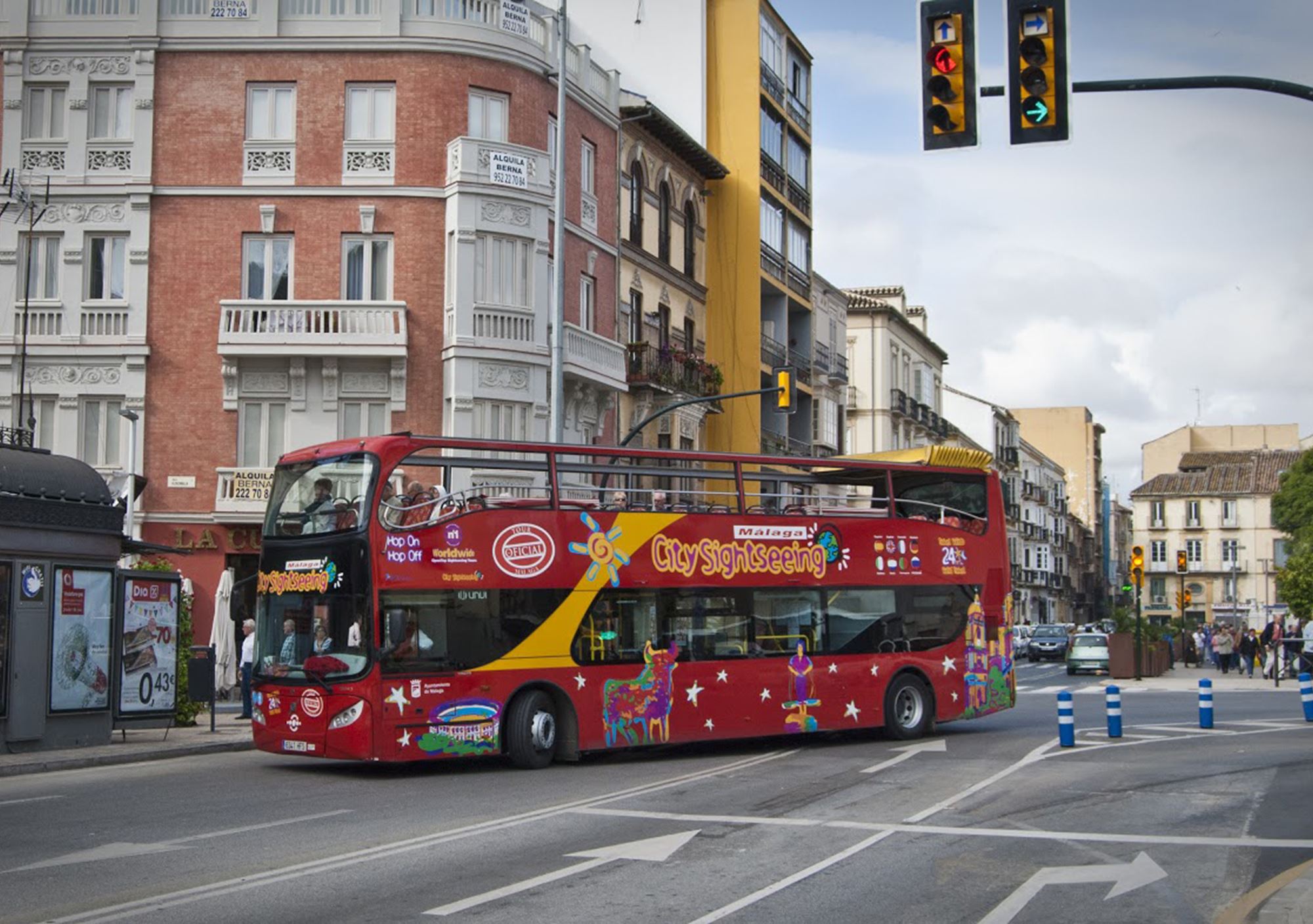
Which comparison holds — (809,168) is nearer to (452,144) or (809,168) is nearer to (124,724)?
(452,144)

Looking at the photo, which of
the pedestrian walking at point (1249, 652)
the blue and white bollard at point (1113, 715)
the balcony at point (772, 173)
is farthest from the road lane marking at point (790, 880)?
the pedestrian walking at point (1249, 652)

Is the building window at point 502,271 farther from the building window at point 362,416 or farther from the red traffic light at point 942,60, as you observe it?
the red traffic light at point 942,60

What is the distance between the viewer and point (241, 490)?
33750 mm

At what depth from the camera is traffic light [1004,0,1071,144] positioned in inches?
477

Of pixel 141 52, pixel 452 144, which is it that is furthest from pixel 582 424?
pixel 141 52

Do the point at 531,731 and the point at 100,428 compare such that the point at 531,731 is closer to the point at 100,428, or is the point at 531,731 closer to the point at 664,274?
the point at 100,428

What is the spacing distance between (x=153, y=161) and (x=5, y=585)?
17.6m

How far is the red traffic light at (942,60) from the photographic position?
12.3 metres

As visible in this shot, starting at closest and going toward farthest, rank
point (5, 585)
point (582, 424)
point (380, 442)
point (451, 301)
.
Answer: point (380, 442) → point (5, 585) → point (451, 301) → point (582, 424)

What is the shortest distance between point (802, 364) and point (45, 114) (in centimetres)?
2673

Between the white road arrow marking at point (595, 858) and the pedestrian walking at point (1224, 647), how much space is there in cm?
4058

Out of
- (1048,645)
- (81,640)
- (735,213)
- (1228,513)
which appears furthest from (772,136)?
(1228,513)

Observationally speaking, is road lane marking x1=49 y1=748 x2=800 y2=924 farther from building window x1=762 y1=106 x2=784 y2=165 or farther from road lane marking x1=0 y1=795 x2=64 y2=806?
building window x1=762 y1=106 x2=784 y2=165

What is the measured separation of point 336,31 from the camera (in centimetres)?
3478
